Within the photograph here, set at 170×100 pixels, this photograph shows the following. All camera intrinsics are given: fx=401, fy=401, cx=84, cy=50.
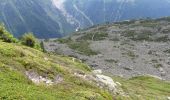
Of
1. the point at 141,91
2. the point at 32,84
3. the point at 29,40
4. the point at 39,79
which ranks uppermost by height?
the point at 29,40

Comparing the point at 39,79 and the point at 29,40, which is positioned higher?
the point at 29,40

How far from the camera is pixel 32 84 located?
35781mm

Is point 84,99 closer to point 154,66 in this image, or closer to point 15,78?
point 15,78

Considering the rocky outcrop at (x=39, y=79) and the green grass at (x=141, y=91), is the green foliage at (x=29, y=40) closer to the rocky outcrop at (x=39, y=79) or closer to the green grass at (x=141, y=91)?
the green grass at (x=141, y=91)

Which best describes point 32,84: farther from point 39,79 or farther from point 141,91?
point 141,91

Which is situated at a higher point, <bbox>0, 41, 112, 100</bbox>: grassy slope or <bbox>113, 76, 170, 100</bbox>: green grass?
<bbox>0, 41, 112, 100</bbox>: grassy slope

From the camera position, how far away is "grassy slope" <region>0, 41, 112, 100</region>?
1259 inches

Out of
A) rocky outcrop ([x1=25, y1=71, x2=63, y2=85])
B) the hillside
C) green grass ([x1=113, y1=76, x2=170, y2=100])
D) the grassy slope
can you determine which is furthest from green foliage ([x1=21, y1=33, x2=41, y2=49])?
rocky outcrop ([x1=25, y1=71, x2=63, y2=85])

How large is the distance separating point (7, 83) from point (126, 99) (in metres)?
18.3

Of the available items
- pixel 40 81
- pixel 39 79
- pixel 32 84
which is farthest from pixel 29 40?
pixel 32 84

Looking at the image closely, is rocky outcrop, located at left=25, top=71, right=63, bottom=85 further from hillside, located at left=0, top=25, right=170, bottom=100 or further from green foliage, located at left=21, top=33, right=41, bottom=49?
green foliage, located at left=21, top=33, right=41, bottom=49

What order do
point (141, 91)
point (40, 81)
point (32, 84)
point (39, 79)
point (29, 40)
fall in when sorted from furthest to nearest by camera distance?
1. point (29, 40)
2. point (141, 91)
3. point (39, 79)
4. point (40, 81)
5. point (32, 84)

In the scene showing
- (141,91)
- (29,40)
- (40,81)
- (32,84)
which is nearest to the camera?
(32,84)

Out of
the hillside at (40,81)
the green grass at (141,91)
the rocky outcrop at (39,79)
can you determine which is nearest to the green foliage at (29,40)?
the green grass at (141,91)
